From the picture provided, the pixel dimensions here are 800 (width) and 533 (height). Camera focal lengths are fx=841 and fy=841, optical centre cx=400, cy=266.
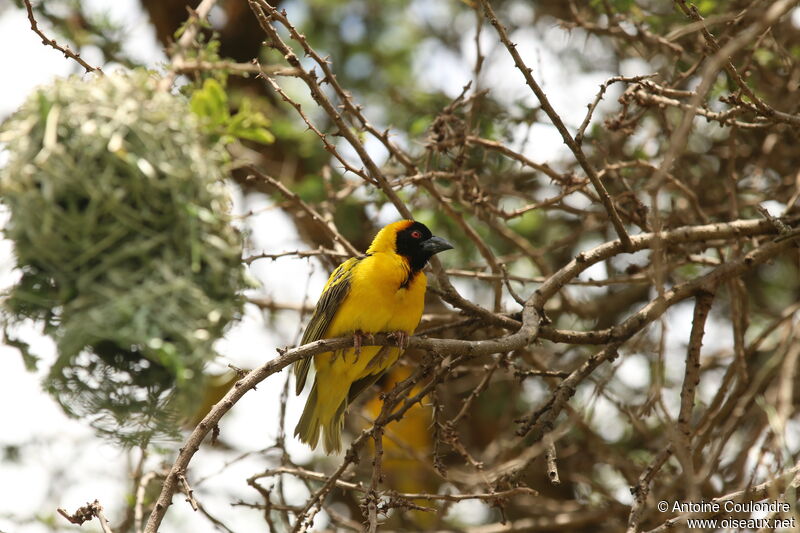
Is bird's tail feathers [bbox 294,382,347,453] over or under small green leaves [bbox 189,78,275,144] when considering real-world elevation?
under

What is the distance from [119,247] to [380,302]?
1341 mm

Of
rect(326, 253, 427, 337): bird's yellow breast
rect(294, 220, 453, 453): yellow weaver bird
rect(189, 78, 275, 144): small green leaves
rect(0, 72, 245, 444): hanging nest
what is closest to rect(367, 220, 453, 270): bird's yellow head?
rect(294, 220, 453, 453): yellow weaver bird

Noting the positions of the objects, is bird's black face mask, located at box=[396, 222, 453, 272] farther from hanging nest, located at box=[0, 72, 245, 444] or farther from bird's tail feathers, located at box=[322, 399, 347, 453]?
hanging nest, located at box=[0, 72, 245, 444]

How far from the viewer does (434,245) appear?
154 inches

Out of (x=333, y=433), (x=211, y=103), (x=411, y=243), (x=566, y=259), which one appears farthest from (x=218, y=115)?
(x=566, y=259)

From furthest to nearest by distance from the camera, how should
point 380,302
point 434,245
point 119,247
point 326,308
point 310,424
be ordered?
point 310,424 → point 434,245 → point 326,308 → point 380,302 → point 119,247

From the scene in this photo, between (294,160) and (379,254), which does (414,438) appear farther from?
(379,254)

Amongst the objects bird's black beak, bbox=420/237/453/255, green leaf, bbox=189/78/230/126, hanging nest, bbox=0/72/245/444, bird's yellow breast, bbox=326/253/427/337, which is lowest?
hanging nest, bbox=0/72/245/444

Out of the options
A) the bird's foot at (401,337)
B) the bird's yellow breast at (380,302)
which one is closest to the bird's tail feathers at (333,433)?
the bird's yellow breast at (380,302)

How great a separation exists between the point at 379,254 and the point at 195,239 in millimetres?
1381

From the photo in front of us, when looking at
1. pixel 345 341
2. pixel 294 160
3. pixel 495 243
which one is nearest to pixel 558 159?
pixel 495 243

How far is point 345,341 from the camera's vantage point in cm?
290

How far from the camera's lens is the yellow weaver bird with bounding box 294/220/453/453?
3600 millimetres

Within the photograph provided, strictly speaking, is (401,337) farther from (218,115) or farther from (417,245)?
(218,115)
